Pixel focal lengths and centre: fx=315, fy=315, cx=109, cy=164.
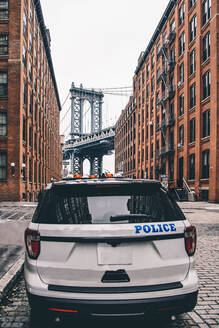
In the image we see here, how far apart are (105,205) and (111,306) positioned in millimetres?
902

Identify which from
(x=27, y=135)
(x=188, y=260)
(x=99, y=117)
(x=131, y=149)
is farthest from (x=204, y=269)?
(x=99, y=117)

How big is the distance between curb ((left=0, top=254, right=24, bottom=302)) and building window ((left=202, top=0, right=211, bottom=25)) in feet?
95.7

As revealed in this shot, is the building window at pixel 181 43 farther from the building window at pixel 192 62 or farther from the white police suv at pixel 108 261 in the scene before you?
the white police suv at pixel 108 261

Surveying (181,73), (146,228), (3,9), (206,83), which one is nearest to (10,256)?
(146,228)

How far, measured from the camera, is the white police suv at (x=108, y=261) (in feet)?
9.07

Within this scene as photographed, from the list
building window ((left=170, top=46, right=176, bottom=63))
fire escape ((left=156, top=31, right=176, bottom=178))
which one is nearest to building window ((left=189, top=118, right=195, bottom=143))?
fire escape ((left=156, top=31, right=176, bottom=178))

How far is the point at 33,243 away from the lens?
117 inches

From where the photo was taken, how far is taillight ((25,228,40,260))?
9.59 feet

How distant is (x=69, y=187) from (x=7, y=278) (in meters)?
2.39

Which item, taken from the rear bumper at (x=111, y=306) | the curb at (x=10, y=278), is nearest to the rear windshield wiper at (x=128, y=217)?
the rear bumper at (x=111, y=306)

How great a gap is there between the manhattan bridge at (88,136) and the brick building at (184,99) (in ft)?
144

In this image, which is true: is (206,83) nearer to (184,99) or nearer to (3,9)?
(184,99)

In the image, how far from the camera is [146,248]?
2.88m

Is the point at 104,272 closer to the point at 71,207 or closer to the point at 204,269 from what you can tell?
the point at 71,207
